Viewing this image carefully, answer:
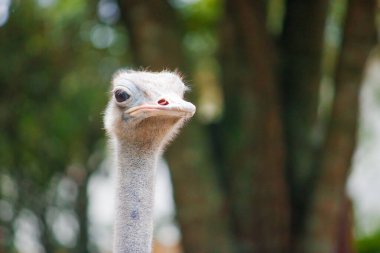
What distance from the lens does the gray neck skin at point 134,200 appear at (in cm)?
408

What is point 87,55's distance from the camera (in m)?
14.4

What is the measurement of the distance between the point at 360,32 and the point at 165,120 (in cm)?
617

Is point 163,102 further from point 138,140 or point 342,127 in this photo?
point 342,127

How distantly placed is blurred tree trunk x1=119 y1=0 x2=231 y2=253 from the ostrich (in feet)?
17.9

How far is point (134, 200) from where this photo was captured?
13.6 feet

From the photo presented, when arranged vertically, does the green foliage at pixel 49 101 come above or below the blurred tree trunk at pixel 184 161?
above

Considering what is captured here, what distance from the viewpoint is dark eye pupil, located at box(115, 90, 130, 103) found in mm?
4129

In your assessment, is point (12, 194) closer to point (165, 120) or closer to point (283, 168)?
point (283, 168)

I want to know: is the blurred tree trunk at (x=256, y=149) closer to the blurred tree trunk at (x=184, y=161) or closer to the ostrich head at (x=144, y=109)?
the blurred tree trunk at (x=184, y=161)

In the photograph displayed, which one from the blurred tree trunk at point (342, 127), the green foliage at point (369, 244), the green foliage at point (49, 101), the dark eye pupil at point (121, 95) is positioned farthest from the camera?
the green foliage at point (49, 101)

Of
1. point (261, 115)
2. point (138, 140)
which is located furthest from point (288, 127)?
point (138, 140)

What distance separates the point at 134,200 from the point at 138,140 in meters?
0.24

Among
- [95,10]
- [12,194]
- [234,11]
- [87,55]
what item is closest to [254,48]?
[234,11]

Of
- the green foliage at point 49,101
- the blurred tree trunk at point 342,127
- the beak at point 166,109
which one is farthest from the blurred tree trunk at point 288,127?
the beak at point 166,109
